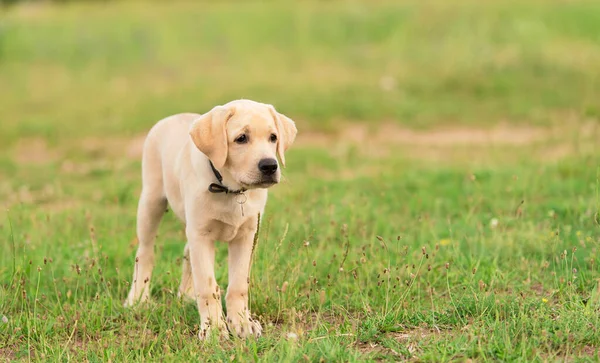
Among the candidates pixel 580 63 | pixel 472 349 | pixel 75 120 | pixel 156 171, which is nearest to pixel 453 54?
pixel 580 63

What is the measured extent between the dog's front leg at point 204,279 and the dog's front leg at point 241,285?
67 mm

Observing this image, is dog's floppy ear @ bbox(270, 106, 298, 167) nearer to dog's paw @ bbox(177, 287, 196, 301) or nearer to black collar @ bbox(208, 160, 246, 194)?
black collar @ bbox(208, 160, 246, 194)

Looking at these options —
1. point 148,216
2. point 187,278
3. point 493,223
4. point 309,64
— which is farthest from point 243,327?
point 309,64

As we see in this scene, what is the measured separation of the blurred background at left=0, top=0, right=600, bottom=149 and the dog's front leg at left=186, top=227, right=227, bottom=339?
5.79 meters

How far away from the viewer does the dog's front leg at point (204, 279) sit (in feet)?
14.2

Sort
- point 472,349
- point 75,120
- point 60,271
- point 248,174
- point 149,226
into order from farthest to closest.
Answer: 1. point 75,120
2. point 60,271
3. point 149,226
4. point 248,174
5. point 472,349

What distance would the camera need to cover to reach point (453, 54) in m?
13.9

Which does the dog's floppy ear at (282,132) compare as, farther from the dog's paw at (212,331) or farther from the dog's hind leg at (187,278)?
the dog's hind leg at (187,278)

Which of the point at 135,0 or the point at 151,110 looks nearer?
the point at 151,110

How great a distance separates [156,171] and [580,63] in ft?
32.2

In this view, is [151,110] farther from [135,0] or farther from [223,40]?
[135,0]

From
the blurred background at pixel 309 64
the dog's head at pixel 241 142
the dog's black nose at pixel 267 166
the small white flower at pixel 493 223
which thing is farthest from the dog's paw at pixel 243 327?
the blurred background at pixel 309 64

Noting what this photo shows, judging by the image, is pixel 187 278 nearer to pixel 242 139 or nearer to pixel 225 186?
pixel 225 186

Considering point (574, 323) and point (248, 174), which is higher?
point (248, 174)
